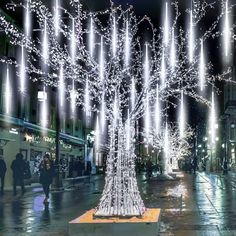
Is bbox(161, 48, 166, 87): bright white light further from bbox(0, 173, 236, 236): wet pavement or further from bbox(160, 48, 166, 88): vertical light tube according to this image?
bbox(0, 173, 236, 236): wet pavement

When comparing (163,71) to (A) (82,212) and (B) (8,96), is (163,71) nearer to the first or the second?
(A) (82,212)

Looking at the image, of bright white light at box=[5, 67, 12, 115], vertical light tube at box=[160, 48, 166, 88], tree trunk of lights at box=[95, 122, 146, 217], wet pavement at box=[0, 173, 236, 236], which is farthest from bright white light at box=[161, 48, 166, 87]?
bright white light at box=[5, 67, 12, 115]

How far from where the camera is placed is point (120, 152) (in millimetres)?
11586

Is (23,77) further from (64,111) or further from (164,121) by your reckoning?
(164,121)

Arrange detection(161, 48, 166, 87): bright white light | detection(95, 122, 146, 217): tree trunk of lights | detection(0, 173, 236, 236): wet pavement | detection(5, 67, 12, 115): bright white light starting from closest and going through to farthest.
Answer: detection(95, 122, 146, 217): tree trunk of lights, detection(0, 173, 236, 236): wet pavement, detection(161, 48, 166, 87): bright white light, detection(5, 67, 12, 115): bright white light

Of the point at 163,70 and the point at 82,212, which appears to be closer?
the point at 163,70

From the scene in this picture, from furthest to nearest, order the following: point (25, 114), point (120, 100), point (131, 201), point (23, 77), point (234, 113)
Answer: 1. point (234, 113)
2. point (25, 114)
3. point (23, 77)
4. point (120, 100)
5. point (131, 201)

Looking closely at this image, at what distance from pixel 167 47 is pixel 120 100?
187cm

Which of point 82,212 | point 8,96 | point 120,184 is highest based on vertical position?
point 8,96

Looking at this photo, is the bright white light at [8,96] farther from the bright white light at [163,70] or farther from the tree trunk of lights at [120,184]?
the tree trunk of lights at [120,184]

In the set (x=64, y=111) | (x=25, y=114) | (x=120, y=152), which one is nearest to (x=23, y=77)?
(x=25, y=114)

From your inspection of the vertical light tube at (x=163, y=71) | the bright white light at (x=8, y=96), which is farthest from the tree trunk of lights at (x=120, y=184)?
the bright white light at (x=8, y=96)

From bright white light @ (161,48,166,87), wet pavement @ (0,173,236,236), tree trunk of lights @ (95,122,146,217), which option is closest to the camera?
tree trunk of lights @ (95,122,146,217)

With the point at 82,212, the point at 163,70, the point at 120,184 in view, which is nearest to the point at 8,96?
the point at 82,212
